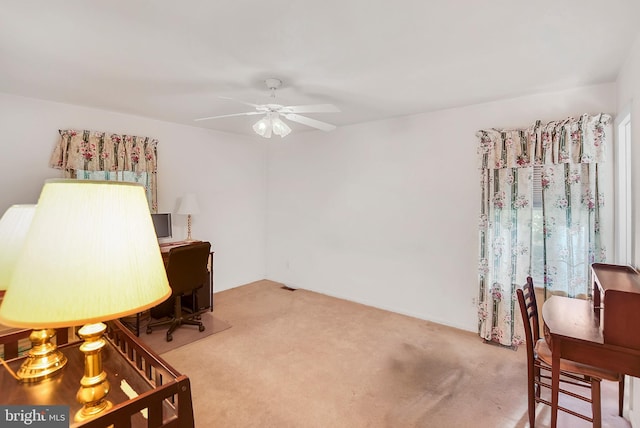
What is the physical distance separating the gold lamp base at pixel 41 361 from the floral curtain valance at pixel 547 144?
11.1ft

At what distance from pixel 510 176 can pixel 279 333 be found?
2743 mm

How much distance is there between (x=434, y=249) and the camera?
3.54 metres

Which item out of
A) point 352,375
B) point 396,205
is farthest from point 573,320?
point 396,205

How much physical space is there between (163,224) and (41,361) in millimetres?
2787

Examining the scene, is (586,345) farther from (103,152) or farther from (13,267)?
(103,152)

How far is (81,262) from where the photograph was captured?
0.70 metres

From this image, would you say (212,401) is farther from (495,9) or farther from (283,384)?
(495,9)

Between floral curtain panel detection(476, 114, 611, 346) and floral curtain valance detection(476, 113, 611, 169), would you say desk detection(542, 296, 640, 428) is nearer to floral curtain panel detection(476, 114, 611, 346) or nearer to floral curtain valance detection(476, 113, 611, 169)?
floral curtain panel detection(476, 114, 611, 346)

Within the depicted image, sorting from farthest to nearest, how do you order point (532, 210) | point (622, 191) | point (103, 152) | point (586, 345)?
point (103, 152) < point (532, 210) < point (622, 191) < point (586, 345)

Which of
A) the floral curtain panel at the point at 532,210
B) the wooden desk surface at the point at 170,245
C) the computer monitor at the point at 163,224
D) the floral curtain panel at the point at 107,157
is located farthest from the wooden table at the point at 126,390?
the floral curtain panel at the point at 532,210

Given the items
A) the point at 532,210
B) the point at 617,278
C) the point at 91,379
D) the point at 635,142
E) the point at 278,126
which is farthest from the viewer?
the point at 532,210

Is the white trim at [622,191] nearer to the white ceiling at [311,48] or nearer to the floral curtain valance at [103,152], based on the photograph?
the white ceiling at [311,48]

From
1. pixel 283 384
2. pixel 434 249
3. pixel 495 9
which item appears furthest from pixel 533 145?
pixel 283 384

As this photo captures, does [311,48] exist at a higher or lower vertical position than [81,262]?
higher
